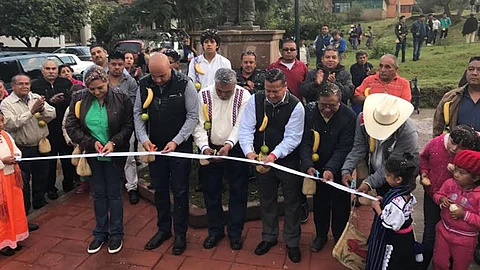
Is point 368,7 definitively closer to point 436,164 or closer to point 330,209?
point 330,209

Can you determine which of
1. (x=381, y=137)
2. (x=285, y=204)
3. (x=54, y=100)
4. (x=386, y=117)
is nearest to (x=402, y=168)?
(x=381, y=137)

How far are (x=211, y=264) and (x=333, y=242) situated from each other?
1217mm

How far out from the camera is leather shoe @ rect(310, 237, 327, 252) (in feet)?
13.2

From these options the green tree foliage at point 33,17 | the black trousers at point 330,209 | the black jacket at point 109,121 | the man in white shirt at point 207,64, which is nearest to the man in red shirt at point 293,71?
the man in white shirt at point 207,64

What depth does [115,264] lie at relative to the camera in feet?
12.8

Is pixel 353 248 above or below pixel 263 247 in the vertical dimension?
above

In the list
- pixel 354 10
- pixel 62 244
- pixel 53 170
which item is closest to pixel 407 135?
pixel 62 244

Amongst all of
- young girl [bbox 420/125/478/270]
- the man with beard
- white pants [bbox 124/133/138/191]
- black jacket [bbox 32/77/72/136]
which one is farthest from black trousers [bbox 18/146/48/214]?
young girl [bbox 420/125/478/270]

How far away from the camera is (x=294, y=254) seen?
3887 millimetres

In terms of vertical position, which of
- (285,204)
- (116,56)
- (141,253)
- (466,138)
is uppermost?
(116,56)

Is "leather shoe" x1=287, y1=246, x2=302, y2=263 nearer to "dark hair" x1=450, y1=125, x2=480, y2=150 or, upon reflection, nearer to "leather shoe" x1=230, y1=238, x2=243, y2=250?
"leather shoe" x1=230, y1=238, x2=243, y2=250

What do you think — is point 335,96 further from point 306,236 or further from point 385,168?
point 306,236

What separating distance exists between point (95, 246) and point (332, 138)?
2478 millimetres

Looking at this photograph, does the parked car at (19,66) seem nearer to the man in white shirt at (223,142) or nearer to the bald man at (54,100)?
the bald man at (54,100)
